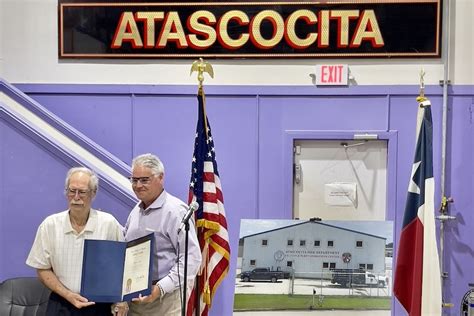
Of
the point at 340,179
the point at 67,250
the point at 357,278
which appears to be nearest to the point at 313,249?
the point at 357,278

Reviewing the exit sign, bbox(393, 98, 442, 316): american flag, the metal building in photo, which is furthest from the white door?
the metal building in photo

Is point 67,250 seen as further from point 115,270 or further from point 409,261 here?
point 409,261

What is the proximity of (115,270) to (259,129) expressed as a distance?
247 cm

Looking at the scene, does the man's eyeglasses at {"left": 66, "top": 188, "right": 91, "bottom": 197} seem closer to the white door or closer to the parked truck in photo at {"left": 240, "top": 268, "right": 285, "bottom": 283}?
the parked truck in photo at {"left": 240, "top": 268, "right": 285, "bottom": 283}

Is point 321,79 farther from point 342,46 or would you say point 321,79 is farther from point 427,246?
point 427,246

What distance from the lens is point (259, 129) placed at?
524 centimetres

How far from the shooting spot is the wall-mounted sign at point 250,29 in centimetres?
511

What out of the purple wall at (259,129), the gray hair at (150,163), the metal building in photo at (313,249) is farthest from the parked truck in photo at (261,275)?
the purple wall at (259,129)

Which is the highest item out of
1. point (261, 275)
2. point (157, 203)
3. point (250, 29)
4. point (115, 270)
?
point (250, 29)

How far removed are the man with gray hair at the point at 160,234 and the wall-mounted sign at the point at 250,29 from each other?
226 centimetres

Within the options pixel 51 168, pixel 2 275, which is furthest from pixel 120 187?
pixel 2 275

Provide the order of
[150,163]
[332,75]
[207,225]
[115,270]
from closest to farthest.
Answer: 1. [115,270]
2. [150,163]
3. [207,225]
4. [332,75]

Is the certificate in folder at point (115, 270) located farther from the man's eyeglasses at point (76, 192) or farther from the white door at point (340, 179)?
the white door at point (340, 179)

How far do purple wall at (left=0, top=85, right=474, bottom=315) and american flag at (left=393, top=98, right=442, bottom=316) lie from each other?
104 cm
